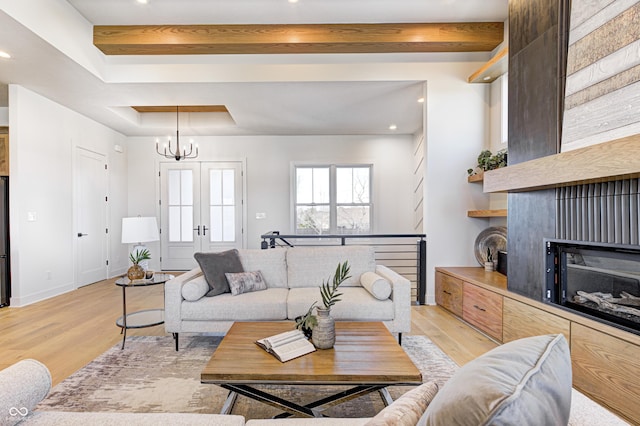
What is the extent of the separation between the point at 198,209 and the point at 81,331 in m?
3.72

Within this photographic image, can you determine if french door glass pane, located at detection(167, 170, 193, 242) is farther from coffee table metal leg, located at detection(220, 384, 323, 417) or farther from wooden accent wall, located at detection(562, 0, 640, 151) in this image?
wooden accent wall, located at detection(562, 0, 640, 151)

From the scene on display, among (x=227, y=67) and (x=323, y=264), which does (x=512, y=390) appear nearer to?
(x=323, y=264)

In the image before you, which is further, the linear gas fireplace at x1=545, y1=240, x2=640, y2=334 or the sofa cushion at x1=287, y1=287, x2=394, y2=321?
the sofa cushion at x1=287, y1=287, x2=394, y2=321

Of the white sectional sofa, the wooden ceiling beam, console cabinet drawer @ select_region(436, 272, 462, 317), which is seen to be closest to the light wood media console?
console cabinet drawer @ select_region(436, 272, 462, 317)

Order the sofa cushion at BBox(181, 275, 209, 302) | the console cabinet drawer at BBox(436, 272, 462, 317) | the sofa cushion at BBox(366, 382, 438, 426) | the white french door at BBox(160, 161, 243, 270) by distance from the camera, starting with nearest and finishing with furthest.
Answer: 1. the sofa cushion at BBox(366, 382, 438, 426)
2. the sofa cushion at BBox(181, 275, 209, 302)
3. the console cabinet drawer at BBox(436, 272, 462, 317)
4. the white french door at BBox(160, 161, 243, 270)

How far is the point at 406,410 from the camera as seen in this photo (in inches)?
31.9

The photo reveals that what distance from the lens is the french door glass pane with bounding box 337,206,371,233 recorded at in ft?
22.2

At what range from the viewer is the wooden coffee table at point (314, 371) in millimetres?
1601

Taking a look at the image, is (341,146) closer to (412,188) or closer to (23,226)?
(412,188)

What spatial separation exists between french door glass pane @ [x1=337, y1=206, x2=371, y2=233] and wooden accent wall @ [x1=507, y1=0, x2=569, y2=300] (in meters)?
4.02

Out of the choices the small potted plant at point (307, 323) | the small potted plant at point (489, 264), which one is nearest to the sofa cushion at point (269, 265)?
the small potted plant at point (307, 323)

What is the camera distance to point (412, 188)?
6.72 metres

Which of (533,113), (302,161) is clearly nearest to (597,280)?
(533,113)

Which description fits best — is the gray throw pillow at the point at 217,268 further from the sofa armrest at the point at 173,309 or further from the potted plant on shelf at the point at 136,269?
the potted plant on shelf at the point at 136,269
